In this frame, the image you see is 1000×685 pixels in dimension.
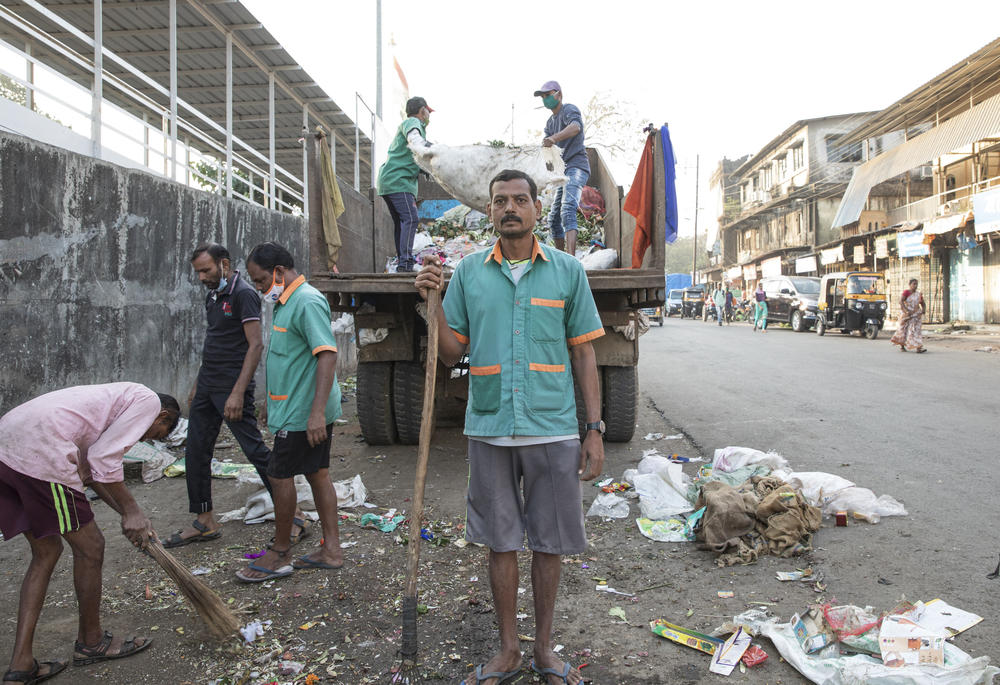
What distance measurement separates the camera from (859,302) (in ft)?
59.0

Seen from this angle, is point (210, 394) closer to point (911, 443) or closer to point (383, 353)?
point (383, 353)

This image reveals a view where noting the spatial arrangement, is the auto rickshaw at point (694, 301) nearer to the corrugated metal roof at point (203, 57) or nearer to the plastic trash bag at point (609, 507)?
the corrugated metal roof at point (203, 57)

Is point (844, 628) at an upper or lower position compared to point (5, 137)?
lower

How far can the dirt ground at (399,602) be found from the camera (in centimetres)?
242

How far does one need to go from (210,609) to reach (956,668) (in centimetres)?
264

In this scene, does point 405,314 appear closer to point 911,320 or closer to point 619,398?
point 619,398

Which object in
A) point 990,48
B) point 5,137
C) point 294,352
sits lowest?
point 294,352

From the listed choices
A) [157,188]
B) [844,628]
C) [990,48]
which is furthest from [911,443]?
[990,48]

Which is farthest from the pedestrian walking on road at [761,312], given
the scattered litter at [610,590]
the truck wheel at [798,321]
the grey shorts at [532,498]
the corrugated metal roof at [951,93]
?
the grey shorts at [532,498]

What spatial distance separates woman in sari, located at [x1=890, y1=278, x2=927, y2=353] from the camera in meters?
13.4

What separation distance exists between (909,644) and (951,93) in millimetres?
22365

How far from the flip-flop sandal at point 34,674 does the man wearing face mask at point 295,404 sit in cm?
84

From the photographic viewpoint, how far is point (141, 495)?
15.6 ft

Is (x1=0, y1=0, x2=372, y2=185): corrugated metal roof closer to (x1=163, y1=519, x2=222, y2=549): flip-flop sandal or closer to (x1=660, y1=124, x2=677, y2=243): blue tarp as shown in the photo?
(x1=660, y1=124, x2=677, y2=243): blue tarp
